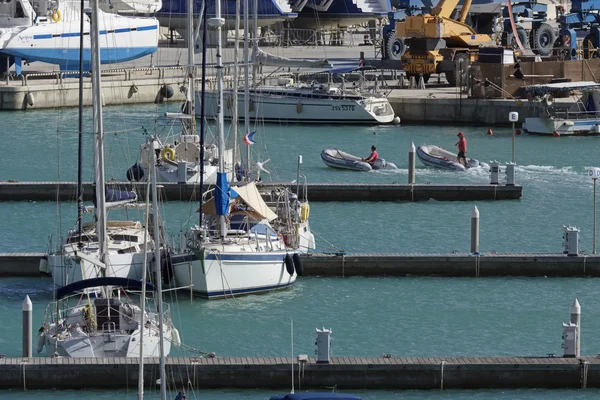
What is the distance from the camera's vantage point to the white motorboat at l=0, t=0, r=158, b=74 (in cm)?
7419

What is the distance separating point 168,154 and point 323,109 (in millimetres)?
19151

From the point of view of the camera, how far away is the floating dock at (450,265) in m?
37.4

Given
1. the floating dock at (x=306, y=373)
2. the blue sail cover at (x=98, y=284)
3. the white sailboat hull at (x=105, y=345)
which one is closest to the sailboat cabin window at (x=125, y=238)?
the blue sail cover at (x=98, y=284)

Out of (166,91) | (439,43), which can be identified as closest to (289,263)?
(166,91)

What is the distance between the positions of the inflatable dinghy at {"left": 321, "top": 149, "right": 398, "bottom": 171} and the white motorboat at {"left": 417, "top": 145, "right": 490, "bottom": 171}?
1.10 m

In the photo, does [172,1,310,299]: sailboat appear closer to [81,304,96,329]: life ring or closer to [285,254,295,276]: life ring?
[285,254,295,276]: life ring

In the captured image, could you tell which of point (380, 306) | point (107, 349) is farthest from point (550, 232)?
point (107, 349)

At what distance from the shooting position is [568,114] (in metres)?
64.4

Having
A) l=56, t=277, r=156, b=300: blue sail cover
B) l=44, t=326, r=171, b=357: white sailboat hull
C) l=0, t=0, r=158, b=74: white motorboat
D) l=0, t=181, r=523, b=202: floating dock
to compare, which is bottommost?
l=44, t=326, r=171, b=357: white sailboat hull

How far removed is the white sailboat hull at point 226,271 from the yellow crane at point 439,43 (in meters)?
38.2

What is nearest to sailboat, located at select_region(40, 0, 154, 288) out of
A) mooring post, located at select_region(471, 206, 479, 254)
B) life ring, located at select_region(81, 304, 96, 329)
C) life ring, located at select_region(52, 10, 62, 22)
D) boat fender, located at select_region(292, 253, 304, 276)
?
life ring, located at select_region(81, 304, 96, 329)

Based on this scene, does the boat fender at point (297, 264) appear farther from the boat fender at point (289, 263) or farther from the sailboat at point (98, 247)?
the sailboat at point (98, 247)

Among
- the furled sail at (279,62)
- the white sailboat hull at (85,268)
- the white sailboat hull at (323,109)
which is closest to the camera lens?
the white sailboat hull at (85,268)

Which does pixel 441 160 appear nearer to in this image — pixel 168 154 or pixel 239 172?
pixel 168 154
